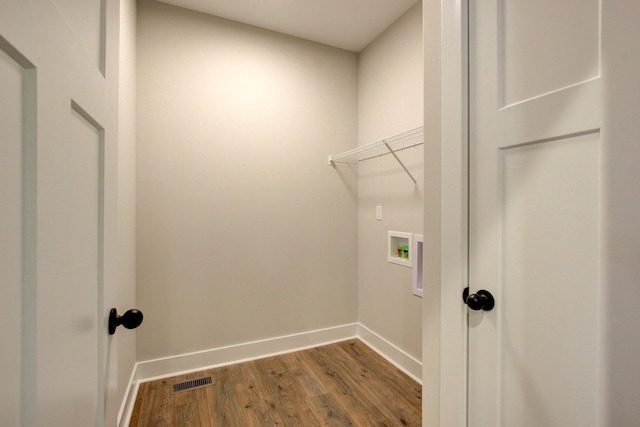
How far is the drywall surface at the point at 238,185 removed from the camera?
7.00 feet

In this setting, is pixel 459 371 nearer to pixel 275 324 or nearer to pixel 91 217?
pixel 91 217

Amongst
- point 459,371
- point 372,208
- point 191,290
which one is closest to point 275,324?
point 191,290

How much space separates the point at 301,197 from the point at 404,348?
1.44m

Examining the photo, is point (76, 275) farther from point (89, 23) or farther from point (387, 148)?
point (387, 148)

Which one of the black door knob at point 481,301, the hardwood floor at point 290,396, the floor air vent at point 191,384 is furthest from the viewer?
the floor air vent at point 191,384

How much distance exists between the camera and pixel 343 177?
278cm

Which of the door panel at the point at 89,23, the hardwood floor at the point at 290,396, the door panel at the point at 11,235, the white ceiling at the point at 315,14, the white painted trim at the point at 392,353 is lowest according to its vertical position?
the hardwood floor at the point at 290,396

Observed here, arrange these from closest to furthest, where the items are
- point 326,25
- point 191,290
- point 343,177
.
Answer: point 191,290, point 326,25, point 343,177

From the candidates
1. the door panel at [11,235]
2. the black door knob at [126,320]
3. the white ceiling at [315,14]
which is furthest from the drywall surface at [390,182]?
the door panel at [11,235]

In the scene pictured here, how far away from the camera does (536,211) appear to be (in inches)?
34.4

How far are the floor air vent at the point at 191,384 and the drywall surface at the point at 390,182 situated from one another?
1.38 meters

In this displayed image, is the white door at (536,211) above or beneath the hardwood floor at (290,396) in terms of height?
above

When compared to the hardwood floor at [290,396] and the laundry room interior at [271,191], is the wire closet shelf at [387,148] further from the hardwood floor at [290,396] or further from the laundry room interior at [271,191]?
the hardwood floor at [290,396]

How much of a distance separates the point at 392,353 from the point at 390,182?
4.43ft
